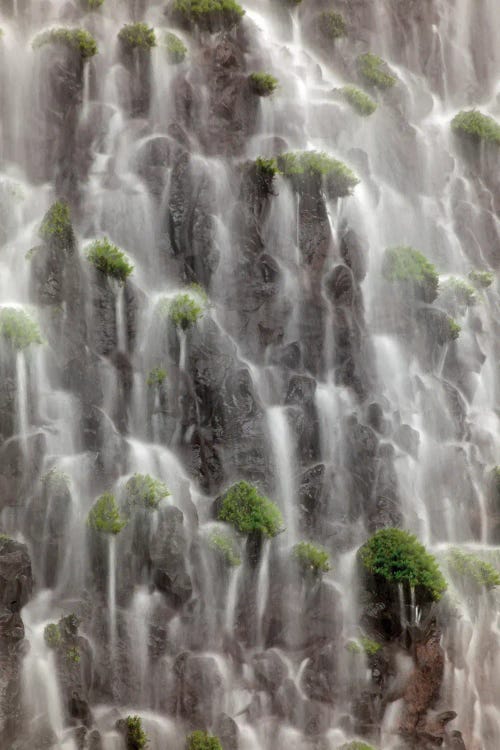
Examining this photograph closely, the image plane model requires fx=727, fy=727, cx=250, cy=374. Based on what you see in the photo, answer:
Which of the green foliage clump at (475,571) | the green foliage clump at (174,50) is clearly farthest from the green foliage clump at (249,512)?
the green foliage clump at (174,50)

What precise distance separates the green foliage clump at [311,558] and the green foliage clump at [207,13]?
1429 cm

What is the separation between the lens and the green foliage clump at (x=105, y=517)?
41.4 feet

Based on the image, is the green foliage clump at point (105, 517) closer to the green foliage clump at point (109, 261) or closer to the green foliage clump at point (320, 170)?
the green foliage clump at point (109, 261)

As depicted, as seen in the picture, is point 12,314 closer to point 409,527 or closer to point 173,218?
point 173,218

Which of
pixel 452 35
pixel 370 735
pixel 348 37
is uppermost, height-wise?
pixel 452 35

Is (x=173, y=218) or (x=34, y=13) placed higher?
(x=34, y=13)

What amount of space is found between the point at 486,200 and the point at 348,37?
691 centimetres

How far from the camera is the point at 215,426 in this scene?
15008 millimetres

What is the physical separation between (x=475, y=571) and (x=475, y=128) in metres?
14.5

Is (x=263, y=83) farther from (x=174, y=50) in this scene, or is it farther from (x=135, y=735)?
(x=135, y=735)

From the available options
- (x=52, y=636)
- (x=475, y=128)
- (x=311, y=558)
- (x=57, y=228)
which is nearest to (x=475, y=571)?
(x=311, y=558)

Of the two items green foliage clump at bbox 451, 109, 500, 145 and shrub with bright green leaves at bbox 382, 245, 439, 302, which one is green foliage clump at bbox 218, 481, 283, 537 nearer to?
shrub with bright green leaves at bbox 382, 245, 439, 302

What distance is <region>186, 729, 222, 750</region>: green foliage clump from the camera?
38.3ft

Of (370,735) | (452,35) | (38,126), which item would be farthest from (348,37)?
(370,735)
